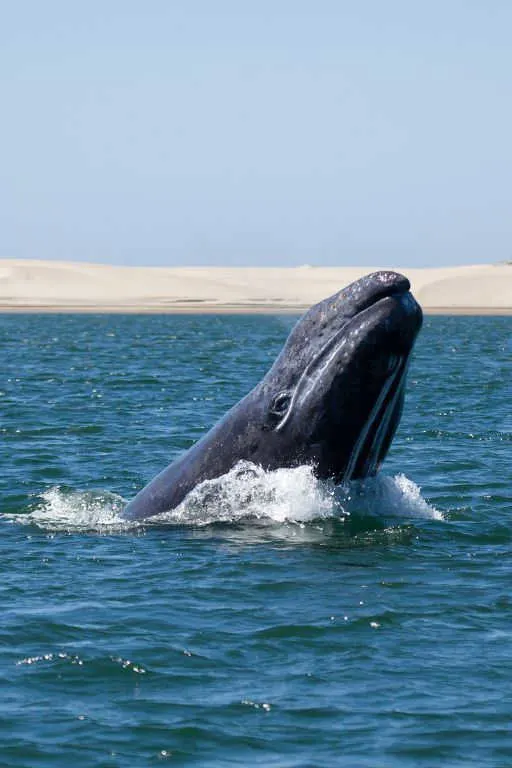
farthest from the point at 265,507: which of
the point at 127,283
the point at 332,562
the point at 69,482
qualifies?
the point at 127,283

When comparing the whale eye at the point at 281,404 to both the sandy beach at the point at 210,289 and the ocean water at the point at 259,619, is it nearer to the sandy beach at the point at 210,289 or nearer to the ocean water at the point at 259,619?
the ocean water at the point at 259,619

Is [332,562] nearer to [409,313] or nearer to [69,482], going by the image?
[409,313]

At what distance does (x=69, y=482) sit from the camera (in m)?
17.8

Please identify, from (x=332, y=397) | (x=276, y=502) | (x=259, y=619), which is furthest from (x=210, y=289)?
(x=259, y=619)

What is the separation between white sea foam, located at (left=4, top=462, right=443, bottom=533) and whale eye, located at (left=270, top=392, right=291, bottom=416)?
54 centimetres

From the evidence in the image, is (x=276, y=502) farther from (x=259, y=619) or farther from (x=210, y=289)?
(x=210, y=289)

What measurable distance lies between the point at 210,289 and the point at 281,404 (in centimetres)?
14032

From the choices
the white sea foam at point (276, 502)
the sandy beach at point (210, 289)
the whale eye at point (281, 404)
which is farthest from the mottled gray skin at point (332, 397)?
the sandy beach at point (210, 289)

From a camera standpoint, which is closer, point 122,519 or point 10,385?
point 122,519

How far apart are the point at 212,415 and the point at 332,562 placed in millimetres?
14588

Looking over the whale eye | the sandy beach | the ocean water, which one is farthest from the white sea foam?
the sandy beach

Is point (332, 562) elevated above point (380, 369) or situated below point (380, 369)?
below

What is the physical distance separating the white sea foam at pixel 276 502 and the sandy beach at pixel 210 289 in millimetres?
106562

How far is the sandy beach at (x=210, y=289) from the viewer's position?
5153 inches
